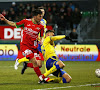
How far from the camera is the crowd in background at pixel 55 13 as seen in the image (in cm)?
2081

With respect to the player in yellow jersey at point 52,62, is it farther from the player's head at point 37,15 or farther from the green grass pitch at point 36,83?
the player's head at point 37,15

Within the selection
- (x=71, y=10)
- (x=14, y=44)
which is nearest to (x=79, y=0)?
(x=71, y=10)

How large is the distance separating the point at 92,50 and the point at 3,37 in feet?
17.6

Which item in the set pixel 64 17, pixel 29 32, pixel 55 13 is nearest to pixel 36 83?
pixel 29 32

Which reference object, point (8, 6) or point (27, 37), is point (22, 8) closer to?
point (8, 6)

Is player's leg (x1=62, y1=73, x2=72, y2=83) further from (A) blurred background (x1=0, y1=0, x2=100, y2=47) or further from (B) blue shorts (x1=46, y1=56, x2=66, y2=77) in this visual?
(A) blurred background (x1=0, y1=0, x2=100, y2=47)

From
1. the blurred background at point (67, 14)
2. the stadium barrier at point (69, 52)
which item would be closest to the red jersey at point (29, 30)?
the blurred background at point (67, 14)

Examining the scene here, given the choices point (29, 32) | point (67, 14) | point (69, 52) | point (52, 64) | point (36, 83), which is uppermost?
point (67, 14)

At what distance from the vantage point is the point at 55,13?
870 inches

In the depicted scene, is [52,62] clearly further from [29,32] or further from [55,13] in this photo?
[55,13]

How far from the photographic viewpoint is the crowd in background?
2081 centimetres

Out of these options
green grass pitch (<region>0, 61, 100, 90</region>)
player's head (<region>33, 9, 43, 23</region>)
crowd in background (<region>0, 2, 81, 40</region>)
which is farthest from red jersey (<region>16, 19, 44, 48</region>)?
crowd in background (<region>0, 2, 81, 40</region>)

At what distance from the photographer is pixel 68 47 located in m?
19.2

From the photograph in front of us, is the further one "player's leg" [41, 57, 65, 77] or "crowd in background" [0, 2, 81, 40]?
"crowd in background" [0, 2, 81, 40]
